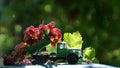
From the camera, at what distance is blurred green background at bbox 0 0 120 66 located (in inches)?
42.5

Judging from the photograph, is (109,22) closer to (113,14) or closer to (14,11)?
(113,14)

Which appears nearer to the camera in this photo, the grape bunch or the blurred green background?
the blurred green background

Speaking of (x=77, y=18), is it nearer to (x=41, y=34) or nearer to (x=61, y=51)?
(x=41, y=34)

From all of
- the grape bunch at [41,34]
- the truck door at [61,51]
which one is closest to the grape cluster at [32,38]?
the grape bunch at [41,34]

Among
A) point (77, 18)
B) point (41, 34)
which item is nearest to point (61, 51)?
point (41, 34)

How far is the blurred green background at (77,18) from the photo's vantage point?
1080 millimetres

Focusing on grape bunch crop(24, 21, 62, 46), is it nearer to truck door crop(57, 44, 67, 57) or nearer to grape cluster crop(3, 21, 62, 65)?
grape cluster crop(3, 21, 62, 65)

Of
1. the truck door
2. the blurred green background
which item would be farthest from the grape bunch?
the blurred green background

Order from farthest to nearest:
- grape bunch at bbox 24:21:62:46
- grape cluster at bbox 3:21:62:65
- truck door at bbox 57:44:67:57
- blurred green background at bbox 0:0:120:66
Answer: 1. truck door at bbox 57:44:67:57
2. grape bunch at bbox 24:21:62:46
3. grape cluster at bbox 3:21:62:65
4. blurred green background at bbox 0:0:120:66

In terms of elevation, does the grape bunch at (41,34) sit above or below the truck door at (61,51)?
above

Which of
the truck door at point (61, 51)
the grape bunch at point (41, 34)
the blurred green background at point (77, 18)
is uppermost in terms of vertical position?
the grape bunch at point (41, 34)

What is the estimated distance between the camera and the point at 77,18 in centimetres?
113

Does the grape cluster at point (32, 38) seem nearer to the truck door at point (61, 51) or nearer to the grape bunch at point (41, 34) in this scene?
the grape bunch at point (41, 34)

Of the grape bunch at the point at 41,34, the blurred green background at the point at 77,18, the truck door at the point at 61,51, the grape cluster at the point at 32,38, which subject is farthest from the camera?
the truck door at the point at 61,51
